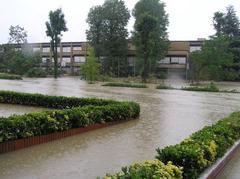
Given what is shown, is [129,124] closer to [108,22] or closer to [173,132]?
[173,132]

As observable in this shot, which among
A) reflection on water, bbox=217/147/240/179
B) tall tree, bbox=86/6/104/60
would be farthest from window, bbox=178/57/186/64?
reflection on water, bbox=217/147/240/179

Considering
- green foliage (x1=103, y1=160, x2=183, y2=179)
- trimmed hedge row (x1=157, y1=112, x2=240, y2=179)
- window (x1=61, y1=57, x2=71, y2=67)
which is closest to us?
green foliage (x1=103, y1=160, x2=183, y2=179)

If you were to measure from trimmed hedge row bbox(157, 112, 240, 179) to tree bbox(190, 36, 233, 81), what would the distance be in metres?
42.6

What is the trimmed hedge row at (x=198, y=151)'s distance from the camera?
6.34 metres

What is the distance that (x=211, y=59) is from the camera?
5128 cm

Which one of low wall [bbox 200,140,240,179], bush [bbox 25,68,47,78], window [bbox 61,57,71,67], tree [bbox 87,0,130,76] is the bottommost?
bush [bbox 25,68,47,78]

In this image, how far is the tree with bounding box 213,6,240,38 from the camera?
6712cm

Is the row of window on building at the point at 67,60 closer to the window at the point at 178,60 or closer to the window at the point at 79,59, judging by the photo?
the window at the point at 79,59


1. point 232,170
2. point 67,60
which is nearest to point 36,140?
point 232,170

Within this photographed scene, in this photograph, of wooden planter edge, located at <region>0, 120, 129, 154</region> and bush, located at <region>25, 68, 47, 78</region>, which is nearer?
wooden planter edge, located at <region>0, 120, 129, 154</region>

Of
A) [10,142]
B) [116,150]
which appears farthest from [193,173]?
[10,142]

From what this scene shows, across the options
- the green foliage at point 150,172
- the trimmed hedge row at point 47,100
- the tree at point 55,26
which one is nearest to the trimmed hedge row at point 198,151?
the green foliage at point 150,172

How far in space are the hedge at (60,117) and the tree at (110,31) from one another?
46915mm

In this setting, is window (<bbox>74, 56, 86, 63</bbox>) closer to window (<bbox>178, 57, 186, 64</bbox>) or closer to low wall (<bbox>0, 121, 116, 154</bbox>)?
window (<bbox>178, 57, 186, 64</bbox>)
